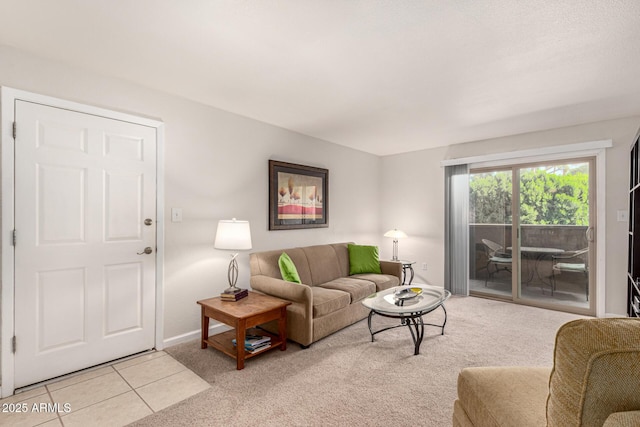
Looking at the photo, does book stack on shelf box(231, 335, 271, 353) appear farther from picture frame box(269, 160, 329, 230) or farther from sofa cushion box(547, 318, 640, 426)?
sofa cushion box(547, 318, 640, 426)

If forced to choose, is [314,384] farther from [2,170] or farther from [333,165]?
[333,165]

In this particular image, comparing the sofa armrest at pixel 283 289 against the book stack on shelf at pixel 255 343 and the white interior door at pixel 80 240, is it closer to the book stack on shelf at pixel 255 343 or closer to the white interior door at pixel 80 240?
the book stack on shelf at pixel 255 343

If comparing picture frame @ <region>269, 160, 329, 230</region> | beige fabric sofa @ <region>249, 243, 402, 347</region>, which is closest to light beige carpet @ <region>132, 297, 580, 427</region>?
beige fabric sofa @ <region>249, 243, 402, 347</region>

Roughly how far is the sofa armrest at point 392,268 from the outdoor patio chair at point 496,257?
1.50 meters

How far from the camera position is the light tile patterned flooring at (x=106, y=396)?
1.90 meters

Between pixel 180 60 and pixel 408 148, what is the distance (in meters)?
3.85

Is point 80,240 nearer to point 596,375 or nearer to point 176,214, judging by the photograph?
point 176,214

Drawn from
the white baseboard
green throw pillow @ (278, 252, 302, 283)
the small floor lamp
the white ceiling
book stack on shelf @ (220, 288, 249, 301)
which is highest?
the white ceiling

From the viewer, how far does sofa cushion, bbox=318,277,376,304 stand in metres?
3.49

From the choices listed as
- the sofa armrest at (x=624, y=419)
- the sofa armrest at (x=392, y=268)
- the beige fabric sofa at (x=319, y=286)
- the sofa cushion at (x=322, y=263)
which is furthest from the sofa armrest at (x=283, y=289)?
the sofa armrest at (x=624, y=419)

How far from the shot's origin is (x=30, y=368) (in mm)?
2230

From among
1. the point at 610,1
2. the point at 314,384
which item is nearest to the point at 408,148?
the point at 610,1

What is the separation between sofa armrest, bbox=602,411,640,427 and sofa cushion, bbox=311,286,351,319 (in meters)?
2.41

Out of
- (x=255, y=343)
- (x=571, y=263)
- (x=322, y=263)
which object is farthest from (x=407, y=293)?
(x=571, y=263)
